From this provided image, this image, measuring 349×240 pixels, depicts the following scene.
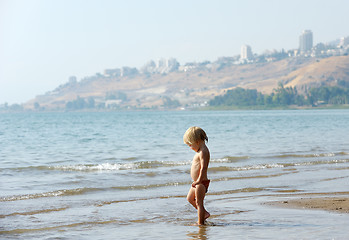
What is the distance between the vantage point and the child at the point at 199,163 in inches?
289

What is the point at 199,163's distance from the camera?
7547mm

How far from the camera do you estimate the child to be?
24.1 ft

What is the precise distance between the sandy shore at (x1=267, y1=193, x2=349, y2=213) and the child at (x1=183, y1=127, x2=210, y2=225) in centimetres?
226

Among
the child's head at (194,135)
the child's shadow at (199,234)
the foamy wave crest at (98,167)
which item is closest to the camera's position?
the child's shadow at (199,234)

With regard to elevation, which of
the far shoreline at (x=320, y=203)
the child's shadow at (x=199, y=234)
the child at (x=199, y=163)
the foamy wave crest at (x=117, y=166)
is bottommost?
the foamy wave crest at (x=117, y=166)

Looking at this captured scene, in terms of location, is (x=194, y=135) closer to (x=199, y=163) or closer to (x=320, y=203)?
(x=199, y=163)

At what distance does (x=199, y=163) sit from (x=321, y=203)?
2.97 metres

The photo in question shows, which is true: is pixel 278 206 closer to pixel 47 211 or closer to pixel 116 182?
pixel 47 211

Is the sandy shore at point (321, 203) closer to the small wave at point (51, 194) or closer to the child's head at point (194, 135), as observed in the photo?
the child's head at point (194, 135)

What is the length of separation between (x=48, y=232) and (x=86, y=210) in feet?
6.42

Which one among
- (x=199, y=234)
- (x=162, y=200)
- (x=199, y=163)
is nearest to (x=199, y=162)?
(x=199, y=163)

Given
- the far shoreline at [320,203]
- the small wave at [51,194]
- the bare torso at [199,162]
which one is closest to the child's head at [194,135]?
the bare torso at [199,162]

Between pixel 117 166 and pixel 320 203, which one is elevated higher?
pixel 320 203

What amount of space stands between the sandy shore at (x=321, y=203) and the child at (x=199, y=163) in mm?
2258
